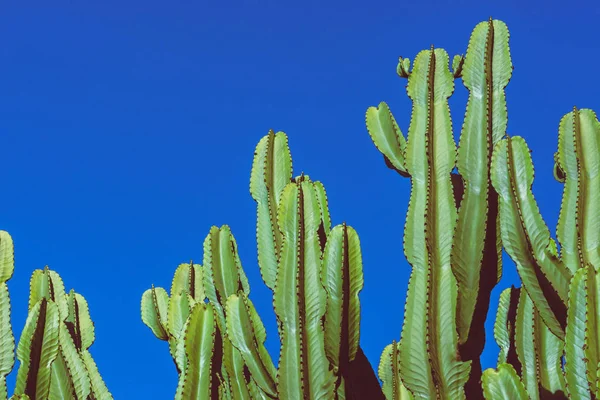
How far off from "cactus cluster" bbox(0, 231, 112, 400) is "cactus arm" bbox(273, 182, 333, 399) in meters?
1.10

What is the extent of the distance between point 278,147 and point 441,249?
1.33 meters

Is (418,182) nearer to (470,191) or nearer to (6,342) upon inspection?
(470,191)

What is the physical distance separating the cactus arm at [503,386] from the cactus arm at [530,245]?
632 mm

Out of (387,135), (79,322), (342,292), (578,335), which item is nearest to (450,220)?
(342,292)

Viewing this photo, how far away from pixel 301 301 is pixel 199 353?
57 centimetres

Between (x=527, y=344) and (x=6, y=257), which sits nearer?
(x=527, y=344)

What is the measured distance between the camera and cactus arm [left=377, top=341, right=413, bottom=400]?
3.89m

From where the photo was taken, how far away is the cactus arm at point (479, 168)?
3.58 meters

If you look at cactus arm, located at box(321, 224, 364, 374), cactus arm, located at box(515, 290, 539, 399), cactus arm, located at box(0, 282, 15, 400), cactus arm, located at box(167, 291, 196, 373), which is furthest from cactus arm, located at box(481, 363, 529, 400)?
cactus arm, located at box(0, 282, 15, 400)

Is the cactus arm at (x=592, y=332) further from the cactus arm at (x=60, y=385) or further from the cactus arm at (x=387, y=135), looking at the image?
the cactus arm at (x=60, y=385)

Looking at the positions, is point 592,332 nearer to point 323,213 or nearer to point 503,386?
point 503,386

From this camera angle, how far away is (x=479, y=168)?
12.6 feet

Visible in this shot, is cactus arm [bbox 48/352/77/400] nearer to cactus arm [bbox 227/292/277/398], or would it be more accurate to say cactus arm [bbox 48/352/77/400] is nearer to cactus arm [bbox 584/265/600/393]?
cactus arm [bbox 227/292/277/398]

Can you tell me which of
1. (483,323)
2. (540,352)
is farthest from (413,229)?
(540,352)
